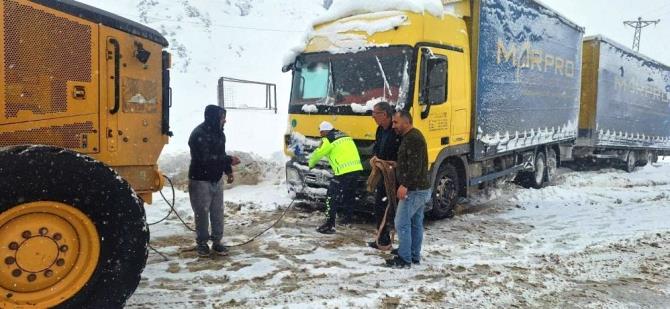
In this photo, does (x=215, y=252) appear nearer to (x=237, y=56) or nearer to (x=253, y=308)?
(x=253, y=308)

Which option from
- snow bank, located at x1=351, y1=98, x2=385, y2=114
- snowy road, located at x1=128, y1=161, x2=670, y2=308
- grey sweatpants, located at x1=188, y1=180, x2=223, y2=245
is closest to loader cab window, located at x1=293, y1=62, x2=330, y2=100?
snow bank, located at x1=351, y1=98, x2=385, y2=114

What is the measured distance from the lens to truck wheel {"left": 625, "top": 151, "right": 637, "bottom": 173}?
15.9 m

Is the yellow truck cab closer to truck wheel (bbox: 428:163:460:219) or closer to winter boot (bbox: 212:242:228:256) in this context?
truck wheel (bbox: 428:163:460:219)

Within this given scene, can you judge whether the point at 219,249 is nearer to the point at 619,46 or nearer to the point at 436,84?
the point at 436,84

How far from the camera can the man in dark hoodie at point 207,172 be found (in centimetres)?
540

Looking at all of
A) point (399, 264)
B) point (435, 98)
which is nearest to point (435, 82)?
point (435, 98)

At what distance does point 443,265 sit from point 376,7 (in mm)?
3808

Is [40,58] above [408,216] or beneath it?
above

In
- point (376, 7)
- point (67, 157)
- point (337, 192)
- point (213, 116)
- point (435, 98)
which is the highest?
point (376, 7)

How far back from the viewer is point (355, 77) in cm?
709

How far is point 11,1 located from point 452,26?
566 centimetres

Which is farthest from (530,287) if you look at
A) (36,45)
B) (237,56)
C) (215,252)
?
(237,56)

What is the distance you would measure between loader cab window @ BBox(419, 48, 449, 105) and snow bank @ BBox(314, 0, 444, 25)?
0.61 meters

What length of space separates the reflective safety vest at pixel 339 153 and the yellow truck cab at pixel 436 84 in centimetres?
46
